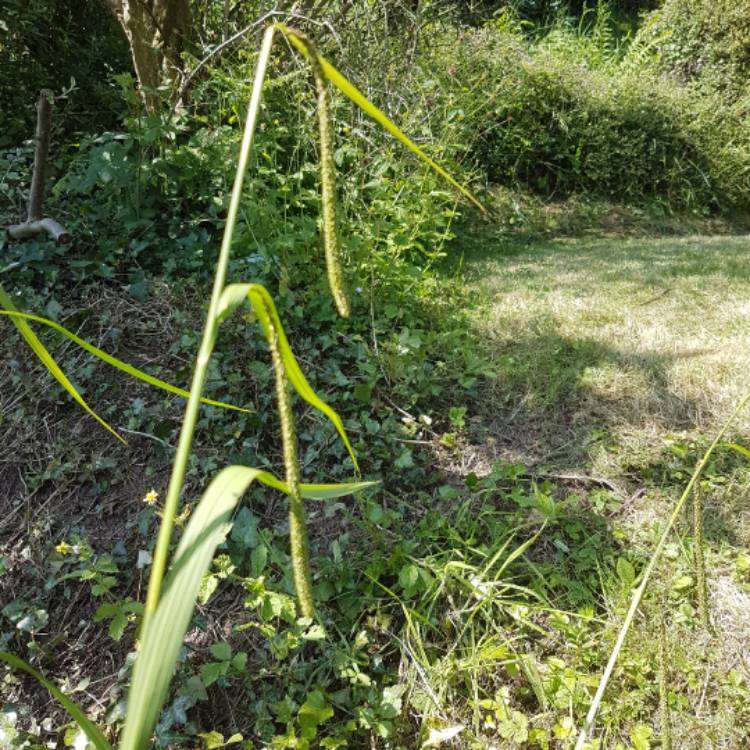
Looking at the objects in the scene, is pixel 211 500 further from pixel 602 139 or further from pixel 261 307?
pixel 602 139

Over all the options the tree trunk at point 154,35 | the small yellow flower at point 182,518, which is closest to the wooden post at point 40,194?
the tree trunk at point 154,35

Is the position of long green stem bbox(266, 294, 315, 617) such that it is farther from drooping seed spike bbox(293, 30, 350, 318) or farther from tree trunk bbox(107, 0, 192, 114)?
tree trunk bbox(107, 0, 192, 114)

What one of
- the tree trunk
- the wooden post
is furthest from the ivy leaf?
the tree trunk

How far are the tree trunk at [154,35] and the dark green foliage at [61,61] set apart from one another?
1.41 feet

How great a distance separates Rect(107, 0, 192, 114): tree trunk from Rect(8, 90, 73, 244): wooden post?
2.09 feet

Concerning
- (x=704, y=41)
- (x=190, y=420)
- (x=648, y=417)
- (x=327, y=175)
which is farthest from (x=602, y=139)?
(x=190, y=420)

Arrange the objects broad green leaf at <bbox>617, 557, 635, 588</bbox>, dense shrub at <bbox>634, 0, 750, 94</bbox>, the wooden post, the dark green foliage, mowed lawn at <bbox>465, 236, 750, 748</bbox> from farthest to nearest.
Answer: dense shrub at <bbox>634, 0, 750, 94</bbox> < the dark green foliage < the wooden post < broad green leaf at <bbox>617, 557, 635, 588</bbox> < mowed lawn at <bbox>465, 236, 750, 748</bbox>

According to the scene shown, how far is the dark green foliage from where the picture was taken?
3.61m

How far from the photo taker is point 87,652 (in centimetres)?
173

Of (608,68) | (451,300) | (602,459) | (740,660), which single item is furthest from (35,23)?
(608,68)

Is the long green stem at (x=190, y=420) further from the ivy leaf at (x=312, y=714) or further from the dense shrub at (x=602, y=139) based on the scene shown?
the dense shrub at (x=602, y=139)

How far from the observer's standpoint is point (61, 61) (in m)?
4.07

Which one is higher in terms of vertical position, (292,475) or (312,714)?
(292,475)

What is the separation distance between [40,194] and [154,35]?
130cm
